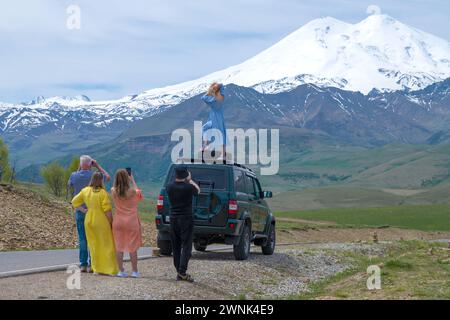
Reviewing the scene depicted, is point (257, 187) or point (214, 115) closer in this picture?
point (214, 115)

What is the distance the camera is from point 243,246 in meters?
20.5

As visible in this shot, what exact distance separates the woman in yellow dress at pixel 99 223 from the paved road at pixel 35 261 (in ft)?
4.91

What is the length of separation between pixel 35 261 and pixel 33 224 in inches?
358

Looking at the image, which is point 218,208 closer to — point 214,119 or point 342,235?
point 214,119

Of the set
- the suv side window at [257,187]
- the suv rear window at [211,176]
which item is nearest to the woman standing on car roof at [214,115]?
the suv rear window at [211,176]

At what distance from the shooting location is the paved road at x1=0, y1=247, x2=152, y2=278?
16.8 metres

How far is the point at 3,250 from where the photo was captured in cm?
2402

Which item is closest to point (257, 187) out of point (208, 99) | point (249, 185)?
point (249, 185)

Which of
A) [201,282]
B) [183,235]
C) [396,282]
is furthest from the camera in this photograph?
[396,282]

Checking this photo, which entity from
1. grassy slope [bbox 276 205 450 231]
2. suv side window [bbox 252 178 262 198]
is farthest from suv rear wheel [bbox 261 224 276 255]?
grassy slope [bbox 276 205 450 231]

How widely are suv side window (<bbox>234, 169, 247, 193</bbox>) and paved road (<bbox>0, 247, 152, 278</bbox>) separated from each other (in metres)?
3.13
